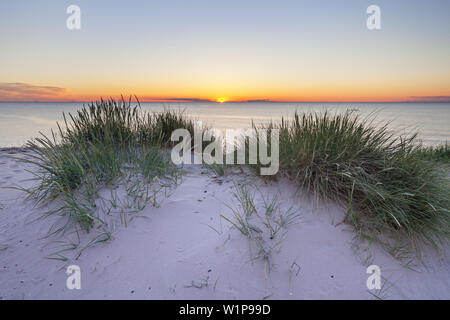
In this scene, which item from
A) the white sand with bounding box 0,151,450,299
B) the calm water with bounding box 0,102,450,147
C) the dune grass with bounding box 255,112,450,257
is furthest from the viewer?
the calm water with bounding box 0,102,450,147

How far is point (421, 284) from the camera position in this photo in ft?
6.48

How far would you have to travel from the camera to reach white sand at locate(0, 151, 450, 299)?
5.97 feet

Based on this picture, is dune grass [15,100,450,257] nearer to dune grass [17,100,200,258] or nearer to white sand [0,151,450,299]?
dune grass [17,100,200,258]

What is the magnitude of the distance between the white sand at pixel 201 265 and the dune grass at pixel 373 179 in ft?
0.68

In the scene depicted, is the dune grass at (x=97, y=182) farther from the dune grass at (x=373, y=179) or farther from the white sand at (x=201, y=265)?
the dune grass at (x=373, y=179)

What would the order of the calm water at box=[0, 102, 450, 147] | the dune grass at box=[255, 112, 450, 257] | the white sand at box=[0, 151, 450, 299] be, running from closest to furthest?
1. the white sand at box=[0, 151, 450, 299]
2. the dune grass at box=[255, 112, 450, 257]
3. the calm water at box=[0, 102, 450, 147]

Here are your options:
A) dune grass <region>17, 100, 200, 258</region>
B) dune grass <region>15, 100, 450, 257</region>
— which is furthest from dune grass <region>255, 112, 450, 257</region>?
dune grass <region>17, 100, 200, 258</region>

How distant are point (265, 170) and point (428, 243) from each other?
72.1 inches

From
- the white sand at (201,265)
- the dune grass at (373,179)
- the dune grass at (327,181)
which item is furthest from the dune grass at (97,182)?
the dune grass at (373,179)

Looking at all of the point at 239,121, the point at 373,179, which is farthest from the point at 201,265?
the point at 239,121

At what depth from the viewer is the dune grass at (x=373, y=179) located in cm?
227

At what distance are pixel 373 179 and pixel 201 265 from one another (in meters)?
2.02

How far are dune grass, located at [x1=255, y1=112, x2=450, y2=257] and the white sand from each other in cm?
21

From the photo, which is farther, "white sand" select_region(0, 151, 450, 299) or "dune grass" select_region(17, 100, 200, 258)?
"dune grass" select_region(17, 100, 200, 258)
